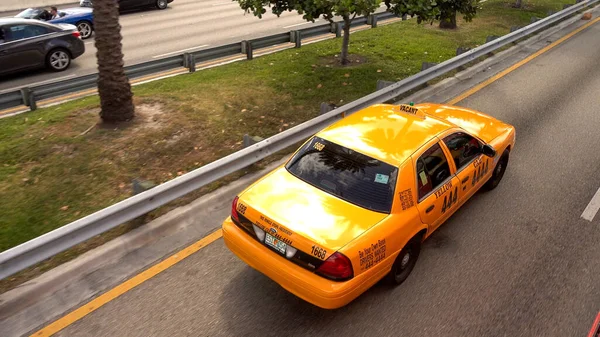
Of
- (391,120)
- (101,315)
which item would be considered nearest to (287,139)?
(391,120)

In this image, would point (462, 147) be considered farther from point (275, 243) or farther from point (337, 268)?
point (275, 243)

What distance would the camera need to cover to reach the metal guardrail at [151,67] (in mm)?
9695

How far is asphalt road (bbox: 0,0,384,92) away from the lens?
44.5 ft

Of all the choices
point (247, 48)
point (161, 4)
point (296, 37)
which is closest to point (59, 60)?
point (247, 48)

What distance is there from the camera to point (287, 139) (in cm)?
723

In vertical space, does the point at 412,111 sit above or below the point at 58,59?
above

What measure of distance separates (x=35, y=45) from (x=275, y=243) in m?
11.6

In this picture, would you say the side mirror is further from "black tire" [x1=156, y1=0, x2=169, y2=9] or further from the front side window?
"black tire" [x1=156, y1=0, x2=169, y2=9]

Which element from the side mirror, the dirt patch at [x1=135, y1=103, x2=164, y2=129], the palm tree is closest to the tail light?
the side mirror

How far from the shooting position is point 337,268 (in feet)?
13.9

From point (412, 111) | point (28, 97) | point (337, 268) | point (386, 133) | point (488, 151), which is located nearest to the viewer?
point (337, 268)

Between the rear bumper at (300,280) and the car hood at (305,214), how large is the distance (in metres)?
0.23

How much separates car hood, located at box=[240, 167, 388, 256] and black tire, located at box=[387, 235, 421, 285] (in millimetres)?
582

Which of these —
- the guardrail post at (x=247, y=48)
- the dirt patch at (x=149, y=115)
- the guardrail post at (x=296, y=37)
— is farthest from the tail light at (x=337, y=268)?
the guardrail post at (x=296, y=37)
